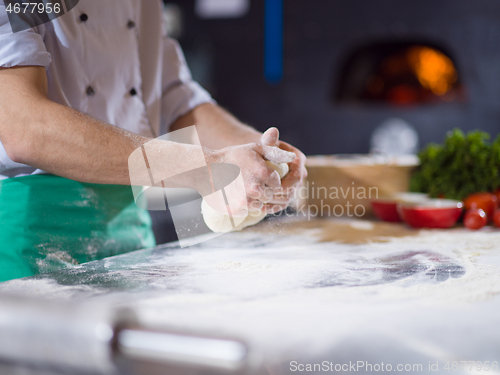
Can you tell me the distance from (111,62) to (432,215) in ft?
2.74

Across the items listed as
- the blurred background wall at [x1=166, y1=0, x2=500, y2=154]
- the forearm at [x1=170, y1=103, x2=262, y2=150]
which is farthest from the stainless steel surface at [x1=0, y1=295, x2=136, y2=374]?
the blurred background wall at [x1=166, y1=0, x2=500, y2=154]

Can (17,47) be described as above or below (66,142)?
above

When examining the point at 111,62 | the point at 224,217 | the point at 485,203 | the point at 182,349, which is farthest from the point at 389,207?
the point at 182,349

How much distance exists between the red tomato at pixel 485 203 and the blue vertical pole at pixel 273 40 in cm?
279

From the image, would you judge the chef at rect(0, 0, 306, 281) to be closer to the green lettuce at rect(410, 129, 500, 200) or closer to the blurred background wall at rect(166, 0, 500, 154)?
the green lettuce at rect(410, 129, 500, 200)

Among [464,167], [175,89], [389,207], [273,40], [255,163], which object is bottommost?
[389,207]

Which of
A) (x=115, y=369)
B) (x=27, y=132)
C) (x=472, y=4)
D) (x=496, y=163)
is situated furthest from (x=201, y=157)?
(x=472, y=4)

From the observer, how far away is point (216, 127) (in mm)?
1106

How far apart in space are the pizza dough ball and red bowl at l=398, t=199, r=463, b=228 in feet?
1.32

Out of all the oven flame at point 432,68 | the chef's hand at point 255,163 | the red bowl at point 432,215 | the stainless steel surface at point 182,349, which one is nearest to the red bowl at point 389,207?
the red bowl at point 432,215

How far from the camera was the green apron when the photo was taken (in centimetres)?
81

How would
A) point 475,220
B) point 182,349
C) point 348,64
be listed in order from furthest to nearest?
point 348,64 → point 475,220 → point 182,349

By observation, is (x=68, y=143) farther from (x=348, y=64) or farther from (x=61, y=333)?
(x=348, y=64)

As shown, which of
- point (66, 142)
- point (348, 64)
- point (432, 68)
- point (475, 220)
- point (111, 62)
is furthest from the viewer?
point (348, 64)
